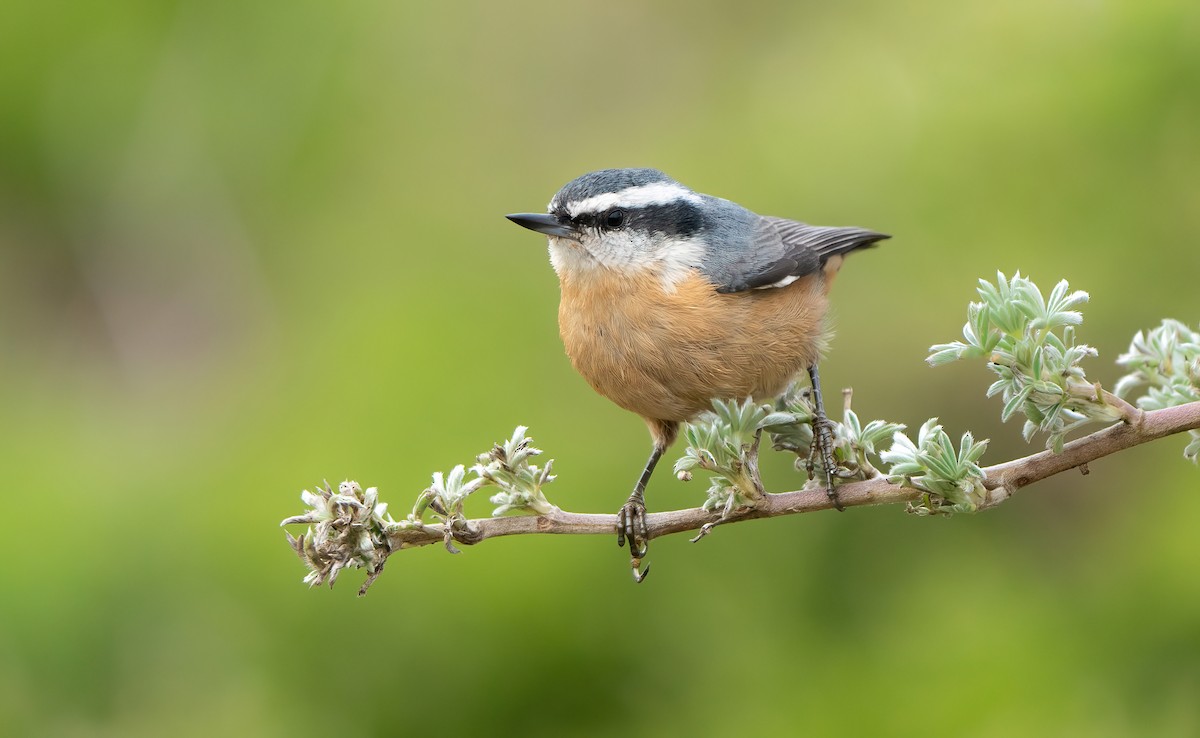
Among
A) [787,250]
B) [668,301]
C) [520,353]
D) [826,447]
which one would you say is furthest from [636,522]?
[520,353]

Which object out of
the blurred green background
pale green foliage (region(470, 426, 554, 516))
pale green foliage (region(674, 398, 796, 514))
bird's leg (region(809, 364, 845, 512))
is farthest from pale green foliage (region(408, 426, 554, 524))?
the blurred green background

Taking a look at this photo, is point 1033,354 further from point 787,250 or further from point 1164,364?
point 787,250

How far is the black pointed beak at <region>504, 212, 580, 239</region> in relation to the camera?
305 cm

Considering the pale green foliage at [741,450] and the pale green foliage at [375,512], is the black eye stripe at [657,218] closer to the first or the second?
the pale green foliage at [741,450]

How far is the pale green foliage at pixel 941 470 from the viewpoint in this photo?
6.46 ft

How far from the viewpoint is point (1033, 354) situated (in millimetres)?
1953

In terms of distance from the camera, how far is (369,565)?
6.78 ft

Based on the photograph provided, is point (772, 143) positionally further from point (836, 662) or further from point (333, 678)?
point (333, 678)

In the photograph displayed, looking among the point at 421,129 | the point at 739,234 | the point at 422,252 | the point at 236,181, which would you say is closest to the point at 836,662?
the point at 739,234

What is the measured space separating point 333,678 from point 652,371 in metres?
2.08

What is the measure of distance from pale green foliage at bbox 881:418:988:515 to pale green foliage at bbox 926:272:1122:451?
→ 109 millimetres

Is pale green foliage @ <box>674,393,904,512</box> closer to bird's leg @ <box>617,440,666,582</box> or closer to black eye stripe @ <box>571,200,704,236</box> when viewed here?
bird's leg @ <box>617,440,666,582</box>

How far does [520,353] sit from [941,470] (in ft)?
10.7

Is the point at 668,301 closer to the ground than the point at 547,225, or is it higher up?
closer to the ground
